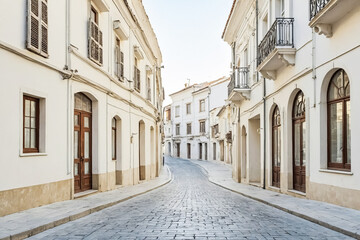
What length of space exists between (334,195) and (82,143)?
763cm

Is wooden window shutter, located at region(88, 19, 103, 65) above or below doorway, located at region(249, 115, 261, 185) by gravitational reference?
above

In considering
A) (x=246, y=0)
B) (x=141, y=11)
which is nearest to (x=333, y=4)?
(x=246, y=0)

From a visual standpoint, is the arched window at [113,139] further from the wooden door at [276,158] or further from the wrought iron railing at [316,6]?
the wrought iron railing at [316,6]

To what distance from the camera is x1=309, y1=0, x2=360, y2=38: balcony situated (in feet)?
28.7

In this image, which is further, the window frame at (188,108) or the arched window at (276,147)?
the window frame at (188,108)

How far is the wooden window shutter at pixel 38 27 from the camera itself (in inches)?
360

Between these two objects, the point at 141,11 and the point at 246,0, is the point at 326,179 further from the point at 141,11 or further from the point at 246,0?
the point at 141,11

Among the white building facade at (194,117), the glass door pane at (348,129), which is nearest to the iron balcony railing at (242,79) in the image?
the glass door pane at (348,129)

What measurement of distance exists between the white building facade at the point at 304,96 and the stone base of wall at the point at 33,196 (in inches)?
267

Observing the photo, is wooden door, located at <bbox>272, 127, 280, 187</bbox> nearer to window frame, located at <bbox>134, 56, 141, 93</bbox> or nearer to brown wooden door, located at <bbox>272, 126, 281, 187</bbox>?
brown wooden door, located at <bbox>272, 126, 281, 187</bbox>

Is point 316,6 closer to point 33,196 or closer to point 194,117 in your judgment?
point 33,196

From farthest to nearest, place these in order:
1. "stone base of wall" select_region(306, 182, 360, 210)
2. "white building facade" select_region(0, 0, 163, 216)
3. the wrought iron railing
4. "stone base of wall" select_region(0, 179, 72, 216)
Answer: the wrought iron railing, "stone base of wall" select_region(306, 182, 360, 210), "white building facade" select_region(0, 0, 163, 216), "stone base of wall" select_region(0, 179, 72, 216)

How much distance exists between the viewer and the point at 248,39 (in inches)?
790

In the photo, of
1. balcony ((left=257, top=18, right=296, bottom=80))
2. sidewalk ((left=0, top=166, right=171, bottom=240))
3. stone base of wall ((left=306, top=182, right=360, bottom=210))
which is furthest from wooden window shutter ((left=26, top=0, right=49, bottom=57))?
stone base of wall ((left=306, top=182, right=360, bottom=210))
